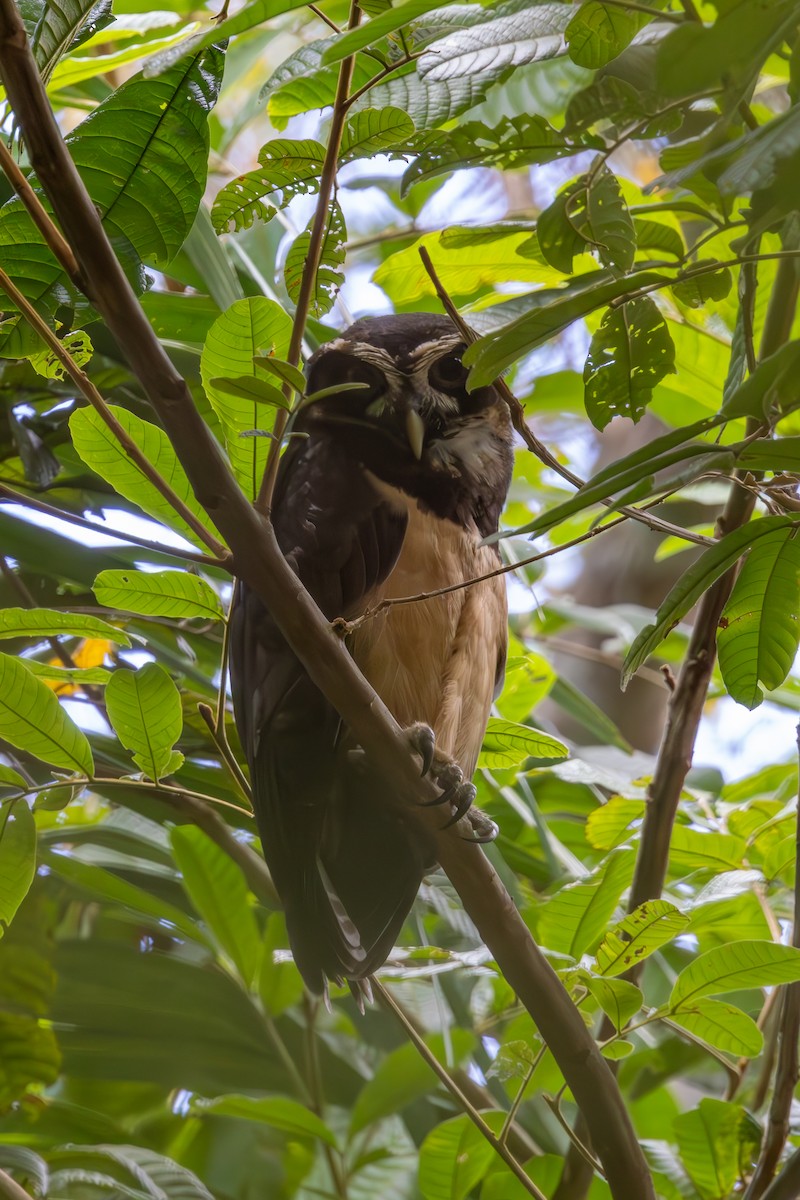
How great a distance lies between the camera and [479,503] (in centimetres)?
208

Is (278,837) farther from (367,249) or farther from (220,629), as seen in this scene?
(367,249)

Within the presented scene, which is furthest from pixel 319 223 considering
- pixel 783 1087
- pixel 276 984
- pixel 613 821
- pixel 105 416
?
pixel 276 984

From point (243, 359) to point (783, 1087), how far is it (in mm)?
1060

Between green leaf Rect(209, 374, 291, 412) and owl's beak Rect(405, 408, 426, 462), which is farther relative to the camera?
owl's beak Rect(405, 408, 426, 462)

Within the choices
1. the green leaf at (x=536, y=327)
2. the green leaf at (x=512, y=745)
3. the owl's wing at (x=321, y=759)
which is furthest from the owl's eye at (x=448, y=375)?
the green leaf at (x=536, y=327)

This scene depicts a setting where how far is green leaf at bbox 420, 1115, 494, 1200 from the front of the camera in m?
1.55

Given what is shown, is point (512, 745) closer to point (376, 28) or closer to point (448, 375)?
point (448, 375)

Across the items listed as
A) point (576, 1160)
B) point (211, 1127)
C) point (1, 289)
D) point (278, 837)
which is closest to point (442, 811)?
point (278, 837)

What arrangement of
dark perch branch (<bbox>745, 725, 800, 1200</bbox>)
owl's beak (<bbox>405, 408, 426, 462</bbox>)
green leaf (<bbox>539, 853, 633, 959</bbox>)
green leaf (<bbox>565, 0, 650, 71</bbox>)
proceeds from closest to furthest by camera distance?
green leaf (<bbox>565, 0, 650, 71</bbox>) → dark perch branch (<bbox>745, 725, 800, 1200</bbox>) → green leaf (<bbox>539, 853, 633, 959</bbox>) → owl's beak (<bbox>405, 408, 426, 462</bbox>)

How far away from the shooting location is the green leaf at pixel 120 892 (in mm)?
1866

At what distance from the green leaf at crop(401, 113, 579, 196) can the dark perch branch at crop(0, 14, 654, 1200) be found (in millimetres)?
318

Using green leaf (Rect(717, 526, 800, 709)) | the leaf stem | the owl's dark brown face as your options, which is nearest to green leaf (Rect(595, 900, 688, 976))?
green leaf (Rect(717, 526, 800, 709))

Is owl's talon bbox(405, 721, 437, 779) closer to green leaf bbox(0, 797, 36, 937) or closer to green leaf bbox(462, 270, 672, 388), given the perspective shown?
green leaf bbox(0, 797, 36, 937)

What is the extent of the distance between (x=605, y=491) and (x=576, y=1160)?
3.69 ft
